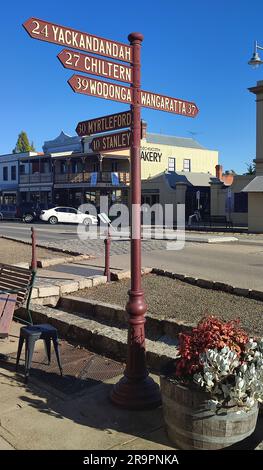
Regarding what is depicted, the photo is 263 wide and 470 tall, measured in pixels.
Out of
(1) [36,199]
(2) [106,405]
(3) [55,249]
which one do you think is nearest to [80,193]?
(1) [36,199]

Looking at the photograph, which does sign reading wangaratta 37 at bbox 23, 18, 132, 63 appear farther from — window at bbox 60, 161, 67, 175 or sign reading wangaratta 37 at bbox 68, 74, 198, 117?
window at bbox 60, 161, 67, 175

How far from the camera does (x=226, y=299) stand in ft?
26.5

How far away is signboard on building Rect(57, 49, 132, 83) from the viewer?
403cm

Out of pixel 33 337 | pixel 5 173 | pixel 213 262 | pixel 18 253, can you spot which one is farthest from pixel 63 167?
pixel 33 337

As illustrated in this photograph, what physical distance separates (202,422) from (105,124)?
2765 millimetres

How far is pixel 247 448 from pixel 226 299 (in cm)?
471

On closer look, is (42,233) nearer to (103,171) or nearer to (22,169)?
(103,171)

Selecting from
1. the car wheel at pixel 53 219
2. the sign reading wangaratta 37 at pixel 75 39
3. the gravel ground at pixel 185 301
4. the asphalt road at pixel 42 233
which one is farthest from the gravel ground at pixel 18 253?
the car wheel at pixel 53 219

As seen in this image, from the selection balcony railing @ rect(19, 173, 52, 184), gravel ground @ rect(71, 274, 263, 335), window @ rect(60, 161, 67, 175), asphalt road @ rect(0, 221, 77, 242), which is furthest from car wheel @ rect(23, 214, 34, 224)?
gravel ground @ rect(71, 274, 263, 335)

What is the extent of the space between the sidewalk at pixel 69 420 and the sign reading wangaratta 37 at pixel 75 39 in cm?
306

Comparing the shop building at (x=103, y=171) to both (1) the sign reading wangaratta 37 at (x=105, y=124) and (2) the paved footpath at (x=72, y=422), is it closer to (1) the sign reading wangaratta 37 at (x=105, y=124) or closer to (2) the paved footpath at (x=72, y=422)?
(1) the sign reading wangaratta 37 at (x=105, y=124)

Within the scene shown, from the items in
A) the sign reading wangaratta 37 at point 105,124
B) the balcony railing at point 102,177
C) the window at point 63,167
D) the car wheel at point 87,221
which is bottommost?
the car wheel at point 87,221

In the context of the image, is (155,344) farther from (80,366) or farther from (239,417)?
(239,417)

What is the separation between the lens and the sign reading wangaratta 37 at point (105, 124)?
14.7 ft
